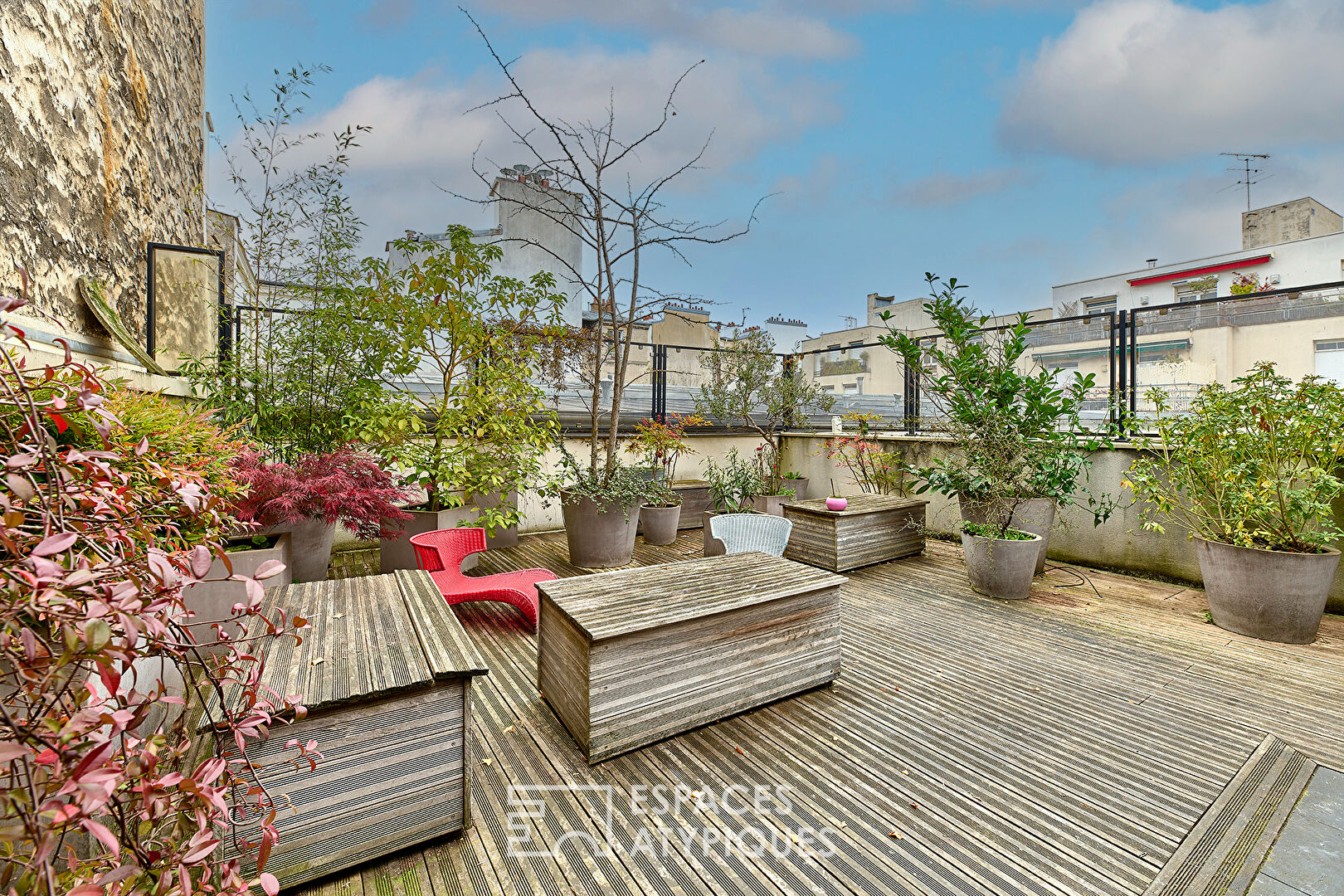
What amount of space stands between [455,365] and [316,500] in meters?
1.54

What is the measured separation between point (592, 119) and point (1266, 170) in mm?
12605

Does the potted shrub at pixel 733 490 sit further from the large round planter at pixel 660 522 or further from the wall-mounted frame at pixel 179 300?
the wall-mounted frame at pixel 179 300

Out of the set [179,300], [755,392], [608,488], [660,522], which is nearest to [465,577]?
[608,488]

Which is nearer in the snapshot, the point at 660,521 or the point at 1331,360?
the point at 1331,360

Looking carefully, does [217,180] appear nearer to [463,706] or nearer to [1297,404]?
[463,706]

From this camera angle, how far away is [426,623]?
73.6 inches

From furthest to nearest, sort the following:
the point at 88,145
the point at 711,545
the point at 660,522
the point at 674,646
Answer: the point at 660,522 < the point at 711,545 < the point at 88,145 < the point at 674,646

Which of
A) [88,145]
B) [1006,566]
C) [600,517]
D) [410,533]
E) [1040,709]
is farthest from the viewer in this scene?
[600,517]

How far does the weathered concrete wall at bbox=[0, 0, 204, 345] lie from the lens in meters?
2.15

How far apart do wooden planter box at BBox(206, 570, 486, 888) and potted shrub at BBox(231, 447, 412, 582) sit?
1674 mm

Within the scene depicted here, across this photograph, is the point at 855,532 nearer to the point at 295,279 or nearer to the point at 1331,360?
the point at 1331,360

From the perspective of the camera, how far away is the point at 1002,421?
14.1 feet

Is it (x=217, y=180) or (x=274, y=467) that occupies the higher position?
(x=217, y=180)

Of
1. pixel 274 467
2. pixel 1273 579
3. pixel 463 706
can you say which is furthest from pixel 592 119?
pixel 1273 579
